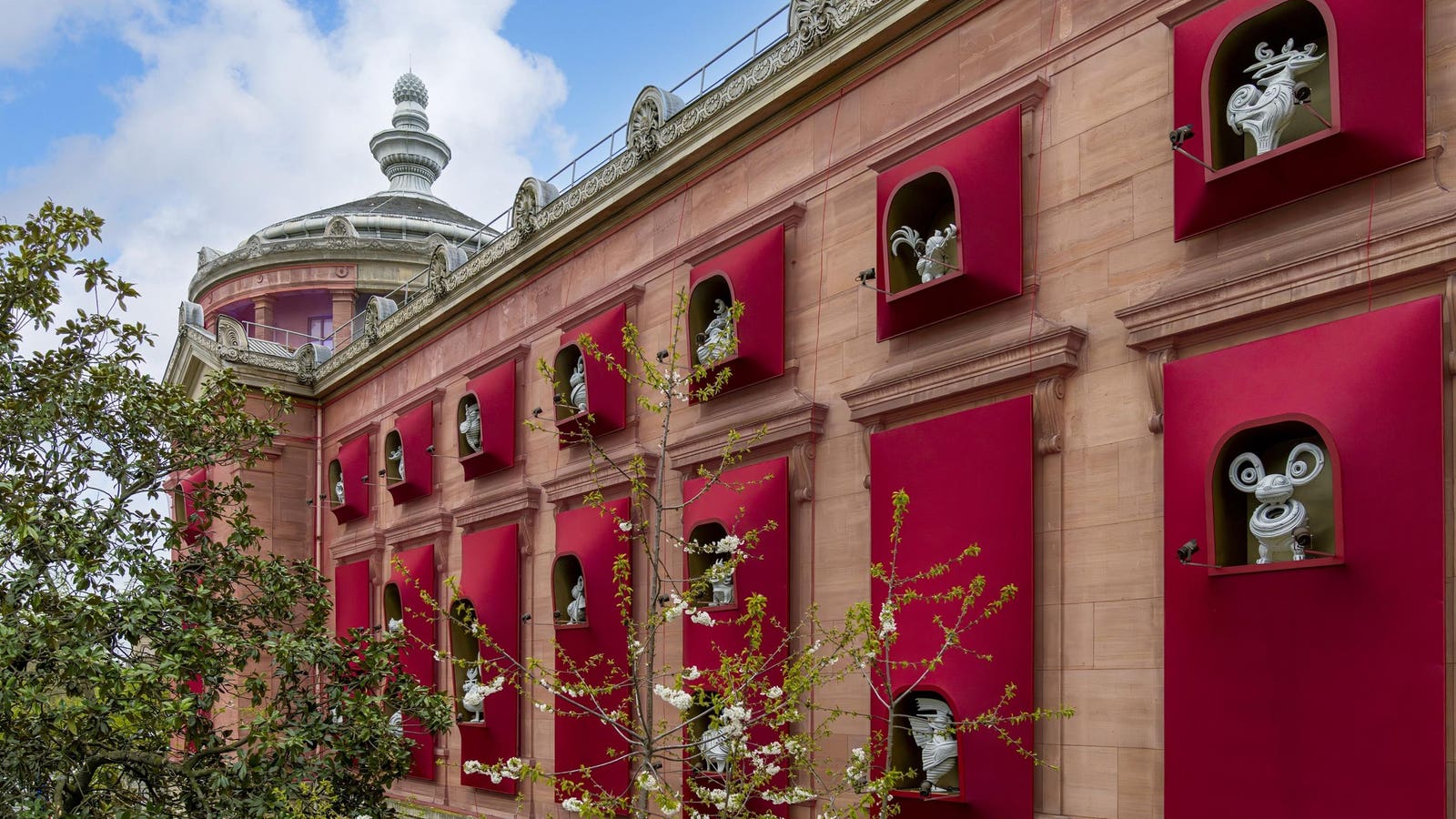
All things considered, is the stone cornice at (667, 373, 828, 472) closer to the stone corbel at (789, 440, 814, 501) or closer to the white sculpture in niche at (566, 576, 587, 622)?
the stone corbel at (789, 440, 814, 501)

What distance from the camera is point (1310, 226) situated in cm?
1096

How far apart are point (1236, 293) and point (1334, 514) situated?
2077 mm

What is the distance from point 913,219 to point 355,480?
57.7 ft

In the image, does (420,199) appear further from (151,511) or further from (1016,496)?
(1016,496)

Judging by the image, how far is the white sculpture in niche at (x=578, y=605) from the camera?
20.3 meters

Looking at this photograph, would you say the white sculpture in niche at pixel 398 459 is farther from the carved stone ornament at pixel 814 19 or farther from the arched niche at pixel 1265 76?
the arched niche at pixel 1265 76

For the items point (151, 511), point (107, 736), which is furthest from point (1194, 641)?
point (151, 511)

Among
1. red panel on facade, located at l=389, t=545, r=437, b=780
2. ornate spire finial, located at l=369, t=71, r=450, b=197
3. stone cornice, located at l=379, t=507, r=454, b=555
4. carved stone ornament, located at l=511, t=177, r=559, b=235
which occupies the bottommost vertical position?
red panel on facade, located at l=389, t=545, r=437, b=780

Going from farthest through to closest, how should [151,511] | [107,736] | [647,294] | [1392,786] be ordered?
[647,294]
[151,511]
[107,736]
[1392,786]

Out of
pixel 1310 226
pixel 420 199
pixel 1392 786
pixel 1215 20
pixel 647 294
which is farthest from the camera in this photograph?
pixel 420 199

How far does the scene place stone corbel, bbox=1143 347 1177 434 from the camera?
11.9m

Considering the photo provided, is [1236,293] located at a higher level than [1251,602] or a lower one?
higher

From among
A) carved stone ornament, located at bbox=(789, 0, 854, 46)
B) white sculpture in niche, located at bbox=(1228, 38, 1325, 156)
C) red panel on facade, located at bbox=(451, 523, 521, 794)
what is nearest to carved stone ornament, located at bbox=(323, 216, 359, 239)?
red panel on facade, located at bbox=(451, 523, 521, 794)

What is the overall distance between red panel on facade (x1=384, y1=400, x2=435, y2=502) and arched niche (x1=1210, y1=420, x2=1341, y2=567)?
1750cm
